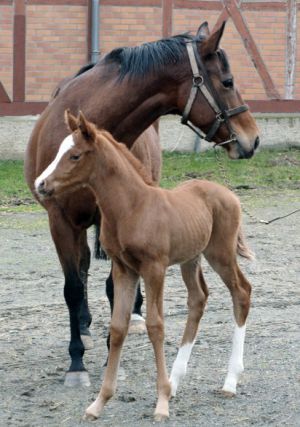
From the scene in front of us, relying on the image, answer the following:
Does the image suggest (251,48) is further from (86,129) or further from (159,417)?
(159,417)

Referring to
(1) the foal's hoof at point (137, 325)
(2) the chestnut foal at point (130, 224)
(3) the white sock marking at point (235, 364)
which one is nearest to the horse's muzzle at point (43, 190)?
(2) the chestnut foal at point (130, 224)

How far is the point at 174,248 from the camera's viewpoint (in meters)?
5.53

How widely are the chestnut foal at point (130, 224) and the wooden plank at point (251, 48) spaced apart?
11204 mm

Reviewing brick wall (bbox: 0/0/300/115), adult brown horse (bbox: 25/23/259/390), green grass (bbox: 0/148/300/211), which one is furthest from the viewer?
brick wall (bbox: 0/0/300/115)

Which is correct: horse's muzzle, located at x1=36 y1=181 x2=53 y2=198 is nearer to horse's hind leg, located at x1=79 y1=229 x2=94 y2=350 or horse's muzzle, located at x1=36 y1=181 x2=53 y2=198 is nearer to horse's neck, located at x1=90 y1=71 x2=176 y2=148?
horse's neck, located at x1=90 y1=71 x2=176 y2=148

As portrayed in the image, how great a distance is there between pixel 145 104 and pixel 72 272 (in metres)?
1.11

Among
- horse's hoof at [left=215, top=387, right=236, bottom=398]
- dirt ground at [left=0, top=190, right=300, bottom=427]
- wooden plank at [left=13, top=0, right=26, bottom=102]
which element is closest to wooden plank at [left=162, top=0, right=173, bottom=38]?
wooden plank at [left=13, top=0, right=26, bottom=102]

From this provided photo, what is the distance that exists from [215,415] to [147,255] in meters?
0.92

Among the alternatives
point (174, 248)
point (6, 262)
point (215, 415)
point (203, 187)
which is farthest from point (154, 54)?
point (6, 262)

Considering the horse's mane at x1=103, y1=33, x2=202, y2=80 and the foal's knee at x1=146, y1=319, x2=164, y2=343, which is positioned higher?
the horse's mane at x1=103, y1=33, x2=202, y2=80

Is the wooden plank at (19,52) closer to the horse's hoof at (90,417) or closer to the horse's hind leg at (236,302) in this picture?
the horse's hind leg at (236,302)

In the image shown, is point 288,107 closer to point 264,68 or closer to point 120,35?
point 264,68

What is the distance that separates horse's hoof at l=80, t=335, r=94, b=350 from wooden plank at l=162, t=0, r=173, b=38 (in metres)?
9.97

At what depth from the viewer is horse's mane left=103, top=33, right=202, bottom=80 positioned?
20.3 feet
